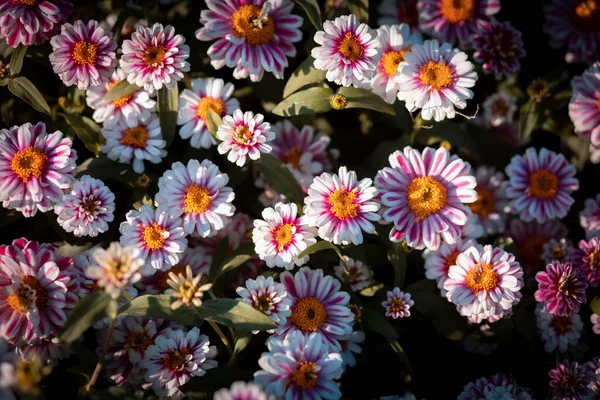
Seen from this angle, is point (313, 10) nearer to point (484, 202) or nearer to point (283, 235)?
point (283, 235)

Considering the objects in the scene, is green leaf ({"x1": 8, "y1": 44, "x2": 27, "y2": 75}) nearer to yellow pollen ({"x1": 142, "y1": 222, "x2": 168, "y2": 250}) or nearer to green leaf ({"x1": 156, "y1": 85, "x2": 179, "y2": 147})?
green leaf ({"x1": 156, "y1": 85, "x2": 179, "y2": 147})

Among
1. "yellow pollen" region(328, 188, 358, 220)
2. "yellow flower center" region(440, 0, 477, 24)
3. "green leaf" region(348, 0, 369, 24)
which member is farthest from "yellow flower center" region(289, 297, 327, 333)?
"yellow flower center" region(440, 0, 477, 24)

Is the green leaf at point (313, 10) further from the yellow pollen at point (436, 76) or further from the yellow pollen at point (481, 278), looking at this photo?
the yellow pollen at point (481, 278)

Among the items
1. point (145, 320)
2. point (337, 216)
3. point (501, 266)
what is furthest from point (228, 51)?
point (501, 266)

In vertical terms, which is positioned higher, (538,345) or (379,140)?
(379,140)

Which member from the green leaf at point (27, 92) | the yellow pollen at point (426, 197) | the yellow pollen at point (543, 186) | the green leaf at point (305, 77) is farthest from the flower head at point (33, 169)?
the yellow pollen at point (543, 186)

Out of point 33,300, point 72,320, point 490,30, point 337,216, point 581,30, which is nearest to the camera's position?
point 72,320

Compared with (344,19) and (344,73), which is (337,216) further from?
(344,19)

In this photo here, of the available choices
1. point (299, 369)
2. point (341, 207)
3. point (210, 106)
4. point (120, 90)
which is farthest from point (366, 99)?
point (299, 369)

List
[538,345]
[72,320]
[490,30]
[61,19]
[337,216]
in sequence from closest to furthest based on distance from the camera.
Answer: [72,320], [337,216], [61,19], [538,345], [490,30]
